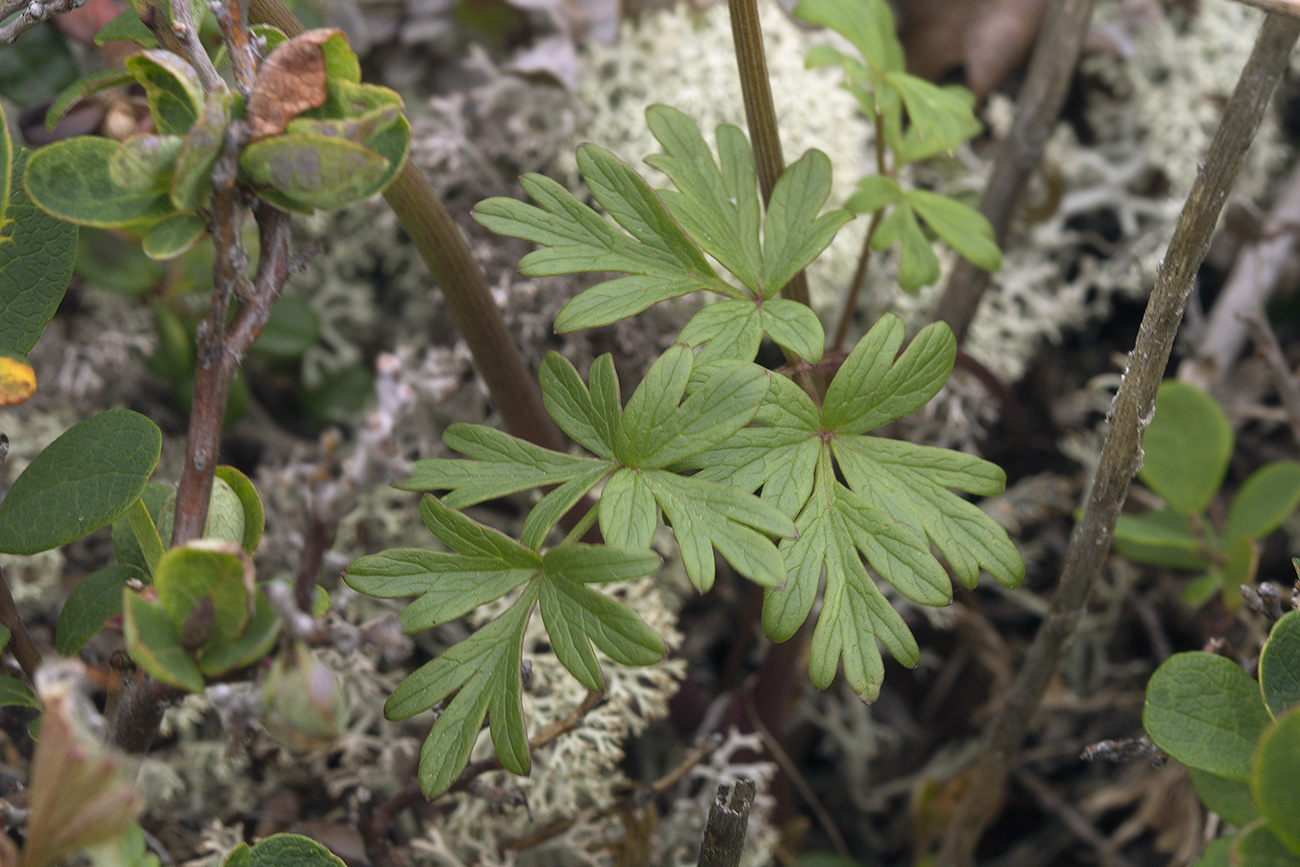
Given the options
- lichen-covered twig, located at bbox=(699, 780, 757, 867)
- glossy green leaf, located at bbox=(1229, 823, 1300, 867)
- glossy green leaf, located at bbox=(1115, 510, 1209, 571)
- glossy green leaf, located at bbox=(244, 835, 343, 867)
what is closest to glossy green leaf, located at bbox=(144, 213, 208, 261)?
glossy green leaf, located at bbox=(244, 835, 343, 867)

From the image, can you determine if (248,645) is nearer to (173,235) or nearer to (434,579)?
(434,579)

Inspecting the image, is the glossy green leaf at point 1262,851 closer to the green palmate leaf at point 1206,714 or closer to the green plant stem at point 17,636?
the green palmate leaf at point 1206,714

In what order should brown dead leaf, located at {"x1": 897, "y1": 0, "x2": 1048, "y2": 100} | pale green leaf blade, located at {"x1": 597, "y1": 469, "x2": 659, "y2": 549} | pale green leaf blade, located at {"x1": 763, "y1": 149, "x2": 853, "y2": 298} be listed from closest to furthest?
pale green leaf blade, located at {"x1": 597, "y1": 469, "x2": 659, "y2": 549} < pale green leaf blade, located at {"x1": 763, "y1": 149, "x2": 853, "y2": 298} < brown dead leaf, located at {"x1": 897, "y1": 0, "x2": 1048, "y2": 100}

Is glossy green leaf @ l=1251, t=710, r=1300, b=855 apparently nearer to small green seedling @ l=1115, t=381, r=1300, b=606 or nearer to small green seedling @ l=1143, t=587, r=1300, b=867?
small green seedling @ l=1143, t=587, r=1300, b=867

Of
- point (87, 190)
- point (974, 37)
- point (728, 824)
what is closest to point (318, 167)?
point (87, 190)

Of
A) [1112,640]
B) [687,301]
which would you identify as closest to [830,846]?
[1112,640]

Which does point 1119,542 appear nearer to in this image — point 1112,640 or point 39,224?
point 1112,640
